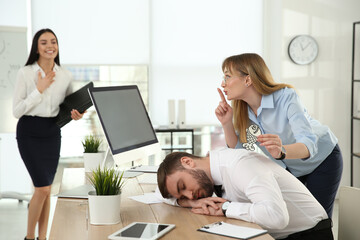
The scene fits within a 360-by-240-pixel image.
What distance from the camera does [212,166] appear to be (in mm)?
1914

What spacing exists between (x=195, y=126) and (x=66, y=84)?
220 centimetres

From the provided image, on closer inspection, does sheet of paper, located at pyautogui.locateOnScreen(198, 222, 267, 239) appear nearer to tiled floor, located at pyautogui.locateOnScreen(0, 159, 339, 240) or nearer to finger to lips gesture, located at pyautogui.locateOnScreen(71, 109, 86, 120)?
finger to lips gesture, located at pyautogui.locateOnScreen(71, 109, 86, 120)

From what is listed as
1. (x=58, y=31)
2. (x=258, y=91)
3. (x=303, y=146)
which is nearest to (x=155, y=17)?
(x=58, y=31)

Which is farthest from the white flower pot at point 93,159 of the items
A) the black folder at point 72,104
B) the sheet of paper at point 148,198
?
the sheet of paper at point 148,198

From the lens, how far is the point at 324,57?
5.38m

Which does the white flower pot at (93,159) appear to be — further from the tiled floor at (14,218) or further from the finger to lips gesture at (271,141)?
the tiled floor at (14,218)

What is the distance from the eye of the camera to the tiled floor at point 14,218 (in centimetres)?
425

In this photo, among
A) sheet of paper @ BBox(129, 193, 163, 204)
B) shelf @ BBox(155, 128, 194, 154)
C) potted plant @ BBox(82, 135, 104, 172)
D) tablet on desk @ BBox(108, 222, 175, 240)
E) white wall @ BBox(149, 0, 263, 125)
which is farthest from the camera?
white wall @ BBox(149, 0, 263, 125)

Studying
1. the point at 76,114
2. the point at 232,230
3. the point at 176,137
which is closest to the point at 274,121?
the point at 232,230

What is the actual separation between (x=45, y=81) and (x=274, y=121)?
195 cm

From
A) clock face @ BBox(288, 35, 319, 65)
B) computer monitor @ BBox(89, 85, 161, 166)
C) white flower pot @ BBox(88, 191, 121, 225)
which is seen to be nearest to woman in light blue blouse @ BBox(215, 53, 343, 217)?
computer monitor @ BBox(89, 85, 161, 166)

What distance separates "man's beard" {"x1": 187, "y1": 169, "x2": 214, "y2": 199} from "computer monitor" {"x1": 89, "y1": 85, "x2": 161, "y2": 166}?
1.76ft

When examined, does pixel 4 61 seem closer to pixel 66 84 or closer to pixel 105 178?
pixel 66 84

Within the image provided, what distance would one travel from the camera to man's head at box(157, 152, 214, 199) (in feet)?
6.19
